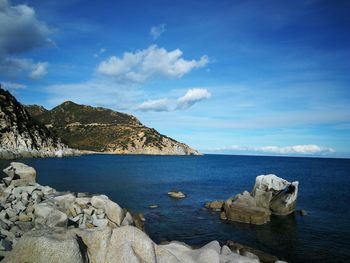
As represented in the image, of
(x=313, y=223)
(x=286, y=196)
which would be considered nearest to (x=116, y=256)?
(x=313, y=223)

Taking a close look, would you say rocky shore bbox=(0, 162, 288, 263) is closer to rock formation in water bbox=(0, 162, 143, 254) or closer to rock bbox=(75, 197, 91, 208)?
rock formation in water bbox=(0, 162, 143, 254)

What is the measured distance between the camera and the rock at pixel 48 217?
2192cm

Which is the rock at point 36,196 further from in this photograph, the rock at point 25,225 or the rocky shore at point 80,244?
the rock at point 25,225

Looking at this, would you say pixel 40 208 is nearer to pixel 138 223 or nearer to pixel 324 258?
pixel 138 223

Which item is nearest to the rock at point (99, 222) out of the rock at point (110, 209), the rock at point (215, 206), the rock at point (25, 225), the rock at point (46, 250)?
the rock at point (110, 209)

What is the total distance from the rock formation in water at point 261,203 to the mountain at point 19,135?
101217mm

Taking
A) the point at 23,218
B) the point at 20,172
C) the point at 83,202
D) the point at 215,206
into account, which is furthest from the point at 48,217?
the point at 215,206

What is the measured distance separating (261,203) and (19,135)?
11634 centimetres

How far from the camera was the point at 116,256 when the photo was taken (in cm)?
1220

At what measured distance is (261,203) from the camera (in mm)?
42312

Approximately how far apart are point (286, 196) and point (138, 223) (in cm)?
2235

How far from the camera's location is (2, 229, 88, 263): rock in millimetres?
10875

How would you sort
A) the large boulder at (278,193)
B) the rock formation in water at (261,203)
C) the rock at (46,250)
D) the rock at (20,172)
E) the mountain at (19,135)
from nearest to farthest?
the rock at (46,250) < the rock at (20,172) < the rock formation in water at (261,203) < the large boulder at (278,193) < the mountain at (19,135)

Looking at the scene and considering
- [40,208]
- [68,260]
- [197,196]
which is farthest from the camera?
[197,196]
